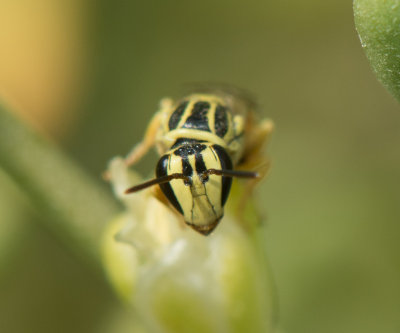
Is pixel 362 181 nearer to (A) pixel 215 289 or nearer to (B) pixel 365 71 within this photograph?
(B) pixel 365 71

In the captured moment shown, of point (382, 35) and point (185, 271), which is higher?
point (382, 35)

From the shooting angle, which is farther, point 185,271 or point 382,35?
point 185,271

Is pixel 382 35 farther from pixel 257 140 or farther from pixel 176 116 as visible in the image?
pixel 257 140

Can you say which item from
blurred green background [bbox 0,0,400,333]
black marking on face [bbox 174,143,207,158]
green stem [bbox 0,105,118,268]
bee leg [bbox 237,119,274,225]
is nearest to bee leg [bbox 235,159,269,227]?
bee leg [bbox 237,119,274,225]

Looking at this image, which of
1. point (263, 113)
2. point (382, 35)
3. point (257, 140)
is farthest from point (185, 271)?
point (263, 113)

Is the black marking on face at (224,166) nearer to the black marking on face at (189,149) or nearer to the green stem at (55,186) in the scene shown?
the black marking on face at (189,149)

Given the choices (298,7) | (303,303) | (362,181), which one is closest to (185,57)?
(298,7)
